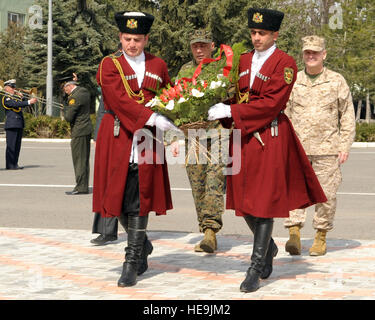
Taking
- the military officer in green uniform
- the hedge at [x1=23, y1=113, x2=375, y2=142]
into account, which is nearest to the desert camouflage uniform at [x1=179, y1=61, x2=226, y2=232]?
the military officer in green uniform

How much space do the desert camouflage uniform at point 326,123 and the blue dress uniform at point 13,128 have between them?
10.7 metres

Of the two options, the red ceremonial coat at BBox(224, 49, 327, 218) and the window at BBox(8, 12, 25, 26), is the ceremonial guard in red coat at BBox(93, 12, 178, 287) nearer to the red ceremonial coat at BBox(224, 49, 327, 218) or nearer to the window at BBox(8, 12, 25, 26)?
the red ceremonial coat at BBox(224, 49, 327, 218)

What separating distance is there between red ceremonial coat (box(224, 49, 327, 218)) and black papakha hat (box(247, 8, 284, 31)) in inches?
8.2

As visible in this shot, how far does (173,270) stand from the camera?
6766mm

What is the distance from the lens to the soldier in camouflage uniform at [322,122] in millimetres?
7613

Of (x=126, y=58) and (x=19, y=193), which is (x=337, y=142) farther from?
(x=19, y=193)

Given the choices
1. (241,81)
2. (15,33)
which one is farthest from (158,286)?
(15,33)

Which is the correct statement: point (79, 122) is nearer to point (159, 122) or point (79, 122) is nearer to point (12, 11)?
point (159, 122)

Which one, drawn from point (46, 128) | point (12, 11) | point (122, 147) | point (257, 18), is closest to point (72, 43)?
point (46, 128)

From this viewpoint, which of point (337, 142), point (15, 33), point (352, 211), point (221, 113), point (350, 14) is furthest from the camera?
point (15, 33)

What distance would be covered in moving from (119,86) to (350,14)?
3729 centimetres

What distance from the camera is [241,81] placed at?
6.13m

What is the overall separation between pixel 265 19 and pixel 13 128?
40.6 feet

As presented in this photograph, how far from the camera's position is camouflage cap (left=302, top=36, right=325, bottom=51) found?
24.9ft
